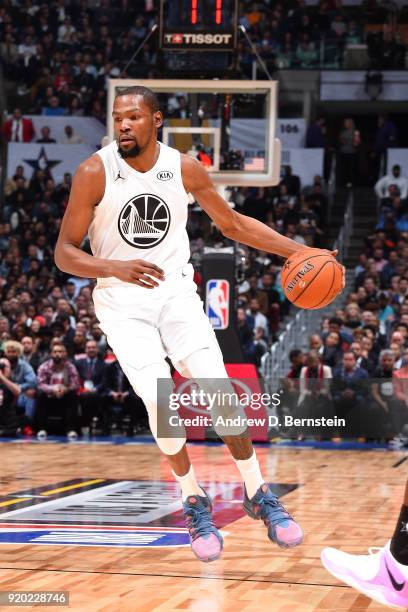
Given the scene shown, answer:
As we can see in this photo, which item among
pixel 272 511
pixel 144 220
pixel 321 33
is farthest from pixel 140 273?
pixel 321 33

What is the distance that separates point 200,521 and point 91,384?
9.18 meters

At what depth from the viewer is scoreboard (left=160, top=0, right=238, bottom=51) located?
42.8 feet

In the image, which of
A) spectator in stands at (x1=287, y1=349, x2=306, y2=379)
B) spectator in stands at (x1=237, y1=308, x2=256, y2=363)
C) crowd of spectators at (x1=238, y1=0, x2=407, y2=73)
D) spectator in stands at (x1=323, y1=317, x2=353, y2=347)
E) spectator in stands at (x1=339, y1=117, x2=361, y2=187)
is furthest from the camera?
crowd of spectators at (x1=238, y1=0, x2=407, y2=73)

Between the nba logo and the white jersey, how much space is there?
25.5ft

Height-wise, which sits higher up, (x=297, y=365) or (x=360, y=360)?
(x=360, y=360)

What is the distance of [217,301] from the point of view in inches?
528

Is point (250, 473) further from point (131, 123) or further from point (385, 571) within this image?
point (131, 123)

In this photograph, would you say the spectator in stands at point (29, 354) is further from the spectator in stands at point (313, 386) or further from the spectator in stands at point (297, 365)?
the spectator in stands at point (313, 386)

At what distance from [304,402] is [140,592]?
8.72 meters

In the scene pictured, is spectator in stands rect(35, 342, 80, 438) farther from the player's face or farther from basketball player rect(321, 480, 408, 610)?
basketball player rect(321, 480, 408, 610)

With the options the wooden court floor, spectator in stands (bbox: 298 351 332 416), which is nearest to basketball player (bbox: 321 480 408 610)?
the wooden court floor

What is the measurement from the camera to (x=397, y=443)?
43.8ft

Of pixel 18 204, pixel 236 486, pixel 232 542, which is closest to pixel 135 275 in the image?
pixel 232 542

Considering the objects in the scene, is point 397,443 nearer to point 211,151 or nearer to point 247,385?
point 247,385
